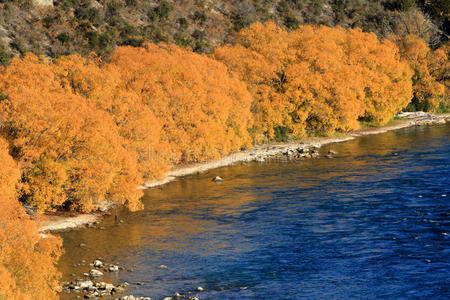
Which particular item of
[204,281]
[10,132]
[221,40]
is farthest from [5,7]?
[204,281]

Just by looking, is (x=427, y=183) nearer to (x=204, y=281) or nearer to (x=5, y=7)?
(x=204, y=281)

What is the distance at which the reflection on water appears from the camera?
4134 centimetres

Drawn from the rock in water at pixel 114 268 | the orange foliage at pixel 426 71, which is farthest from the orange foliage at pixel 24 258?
the orange foliage at pixel 426 71

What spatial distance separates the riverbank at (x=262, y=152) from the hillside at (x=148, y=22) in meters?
46.0

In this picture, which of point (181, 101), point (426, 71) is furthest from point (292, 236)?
point (426, 71)

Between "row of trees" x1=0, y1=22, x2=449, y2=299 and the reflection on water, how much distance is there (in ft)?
16.7

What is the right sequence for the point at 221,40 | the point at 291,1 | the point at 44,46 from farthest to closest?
the point at 291,1, the point at 221,40, the point at 44,46

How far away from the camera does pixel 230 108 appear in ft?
307

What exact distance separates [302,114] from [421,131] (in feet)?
76.4

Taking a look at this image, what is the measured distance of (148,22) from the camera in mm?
156625

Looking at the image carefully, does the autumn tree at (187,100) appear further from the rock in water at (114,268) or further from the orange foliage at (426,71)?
the orange foliage at (426,71)

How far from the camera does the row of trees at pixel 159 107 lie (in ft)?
192

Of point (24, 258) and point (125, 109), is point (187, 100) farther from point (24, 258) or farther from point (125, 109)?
point (24, 258)

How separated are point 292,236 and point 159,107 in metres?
36.6
